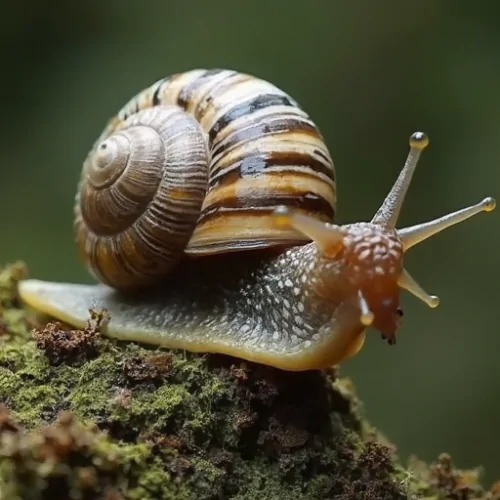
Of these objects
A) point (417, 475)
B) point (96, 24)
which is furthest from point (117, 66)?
point (417, 475)

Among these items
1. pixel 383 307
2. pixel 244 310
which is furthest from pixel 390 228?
pixel 244 310

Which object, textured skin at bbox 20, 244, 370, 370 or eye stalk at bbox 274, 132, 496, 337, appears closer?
eye stalk at bbox 274, 132, 496, 337

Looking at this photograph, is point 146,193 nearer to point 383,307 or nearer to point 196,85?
point 196,85

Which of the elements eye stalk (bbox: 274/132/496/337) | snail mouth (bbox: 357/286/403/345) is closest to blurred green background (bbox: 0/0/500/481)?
eye stalk (bbox: 274/132/496/337)

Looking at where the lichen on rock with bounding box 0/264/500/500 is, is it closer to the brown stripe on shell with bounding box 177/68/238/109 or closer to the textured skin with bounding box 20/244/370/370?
the textured skin with bounding box 20/244/370/370

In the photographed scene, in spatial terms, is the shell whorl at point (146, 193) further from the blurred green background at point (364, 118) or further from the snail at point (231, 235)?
the blurred green background at point (364, 118)

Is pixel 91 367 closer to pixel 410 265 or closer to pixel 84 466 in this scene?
pixel 84 466
